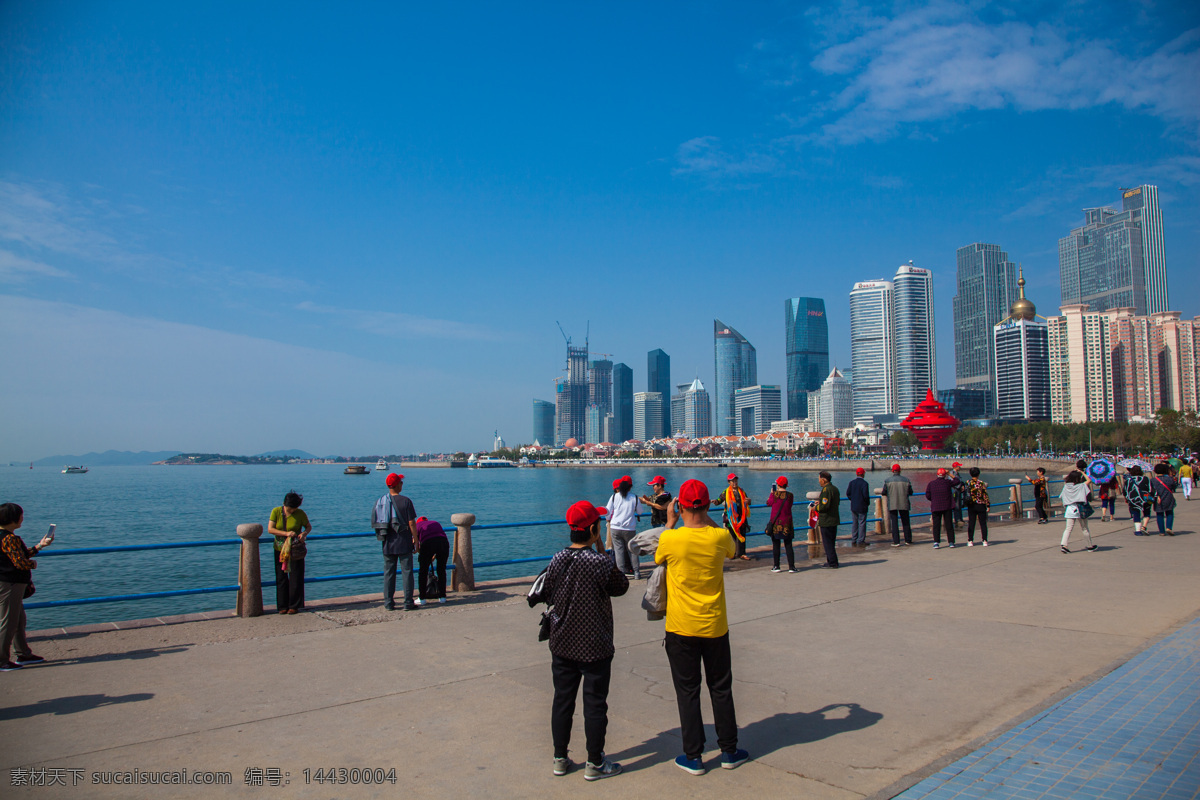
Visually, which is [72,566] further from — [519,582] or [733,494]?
[733,494]

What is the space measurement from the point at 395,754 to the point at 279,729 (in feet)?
3.56

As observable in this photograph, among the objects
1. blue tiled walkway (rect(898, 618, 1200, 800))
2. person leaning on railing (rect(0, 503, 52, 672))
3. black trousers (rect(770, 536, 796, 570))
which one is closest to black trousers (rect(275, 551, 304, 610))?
person leaning on railing (rect(0, 503, 52, 672))

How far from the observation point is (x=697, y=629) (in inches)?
175

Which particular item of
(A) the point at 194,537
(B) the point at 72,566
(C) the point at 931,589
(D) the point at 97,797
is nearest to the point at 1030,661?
(C) the point at 931,589

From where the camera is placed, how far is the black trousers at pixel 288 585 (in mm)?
9016

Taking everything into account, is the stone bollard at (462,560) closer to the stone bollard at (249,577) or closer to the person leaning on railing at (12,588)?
the stone bollard at (249,577)

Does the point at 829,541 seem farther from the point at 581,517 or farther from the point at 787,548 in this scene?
the point at 581,517

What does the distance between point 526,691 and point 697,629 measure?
2236 millimetres

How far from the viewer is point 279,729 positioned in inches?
203

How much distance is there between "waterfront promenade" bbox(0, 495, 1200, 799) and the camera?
4.47 m

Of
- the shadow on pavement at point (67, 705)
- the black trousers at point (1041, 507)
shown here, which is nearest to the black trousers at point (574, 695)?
the shadow on pavement at point (67, 705)

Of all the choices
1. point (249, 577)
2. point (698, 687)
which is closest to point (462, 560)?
point (249, 577)

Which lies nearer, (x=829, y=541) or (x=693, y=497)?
(x=693, y=497)

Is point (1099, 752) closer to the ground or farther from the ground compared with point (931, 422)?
closer to the ground
